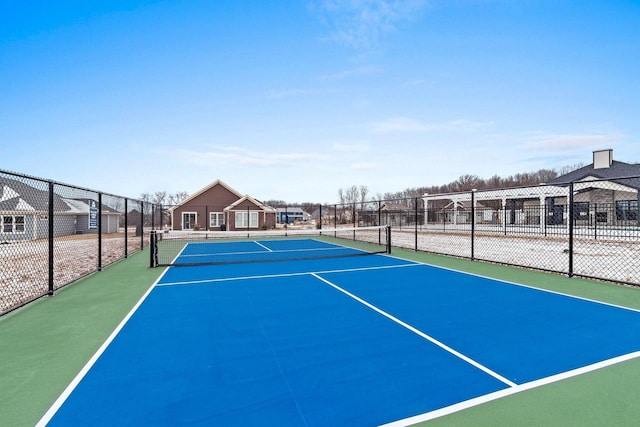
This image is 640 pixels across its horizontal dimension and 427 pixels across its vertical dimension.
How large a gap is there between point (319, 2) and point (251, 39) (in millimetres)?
2986

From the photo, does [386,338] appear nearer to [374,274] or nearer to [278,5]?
[374,274]

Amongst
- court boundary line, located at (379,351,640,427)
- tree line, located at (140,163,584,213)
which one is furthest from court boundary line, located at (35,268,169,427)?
tree line, located at (140,163,584,213)

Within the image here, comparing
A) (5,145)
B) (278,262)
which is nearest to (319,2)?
(278,262)

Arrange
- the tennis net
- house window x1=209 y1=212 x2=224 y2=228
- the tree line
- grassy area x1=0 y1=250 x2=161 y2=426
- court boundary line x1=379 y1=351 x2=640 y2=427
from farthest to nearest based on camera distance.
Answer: the tree line
house window x1=209 y1=212 x2=224 y2=228
the tennis net
grassy area x1=0 y1=250 x2=161 y2=426
court boundary line x1=379 y1=351 x2=640 y2=427

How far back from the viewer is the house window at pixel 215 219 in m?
30.2

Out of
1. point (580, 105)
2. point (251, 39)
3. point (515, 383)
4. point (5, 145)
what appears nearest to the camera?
point (515, 383)

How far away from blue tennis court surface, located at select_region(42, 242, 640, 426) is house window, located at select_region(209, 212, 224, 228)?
24.8 m

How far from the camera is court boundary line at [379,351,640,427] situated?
2.28m

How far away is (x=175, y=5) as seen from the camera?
1082 cm

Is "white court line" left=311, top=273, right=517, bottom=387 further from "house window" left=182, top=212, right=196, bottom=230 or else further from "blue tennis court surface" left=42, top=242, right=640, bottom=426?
"house window" left=182, top=212, right=196, bottom=230

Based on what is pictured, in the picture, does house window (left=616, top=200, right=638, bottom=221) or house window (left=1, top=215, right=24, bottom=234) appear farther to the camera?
house window (left=616, top=200, right=638, bottom=221)

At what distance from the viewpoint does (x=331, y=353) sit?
11.3ft

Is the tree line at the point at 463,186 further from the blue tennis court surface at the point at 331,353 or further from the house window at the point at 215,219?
the blue tennis court surface at the point at 331,353

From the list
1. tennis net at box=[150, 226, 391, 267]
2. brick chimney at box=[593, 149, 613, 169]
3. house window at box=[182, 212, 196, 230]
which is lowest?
tennis net at box=[150, 226, 391, 267]
